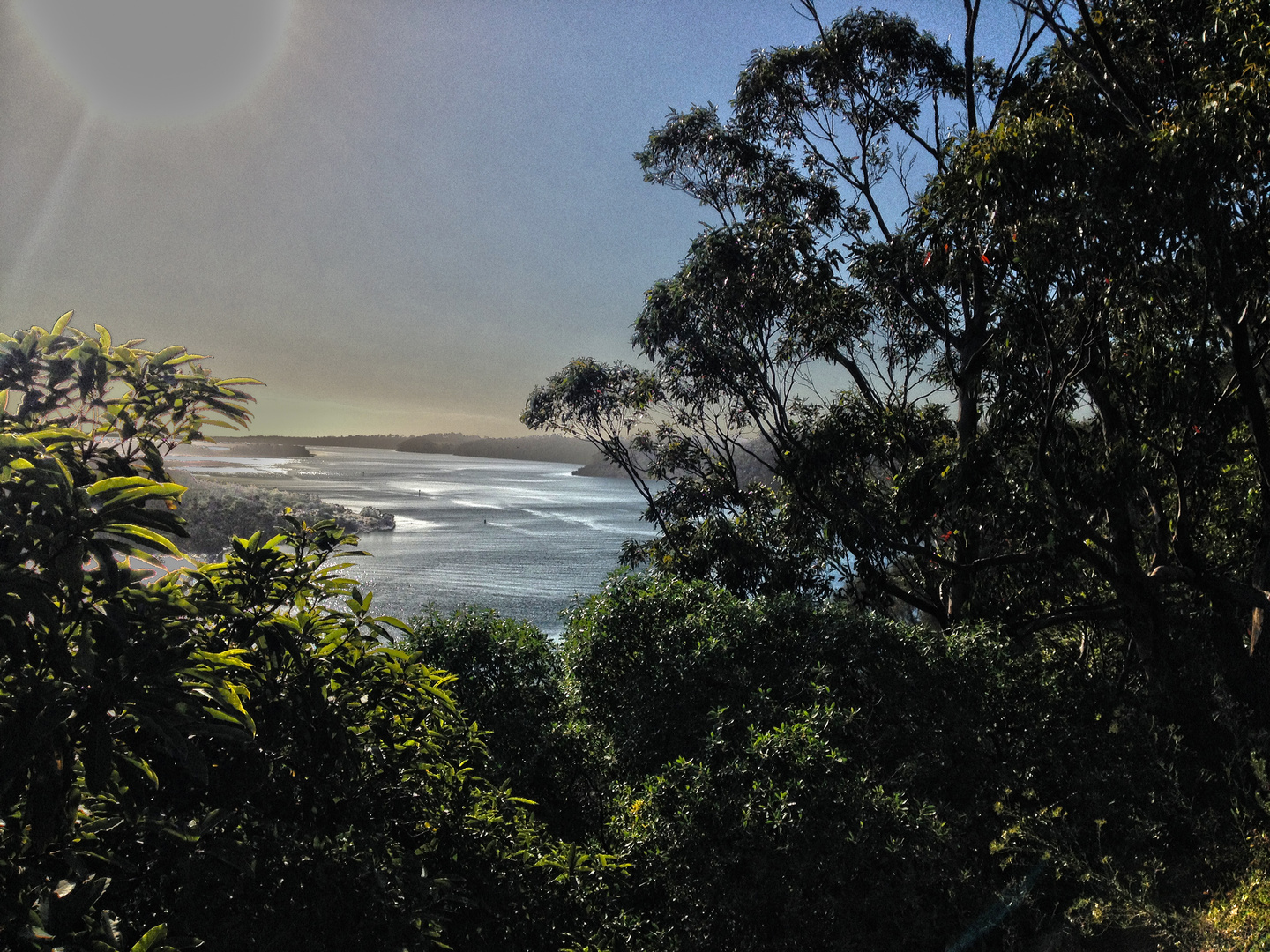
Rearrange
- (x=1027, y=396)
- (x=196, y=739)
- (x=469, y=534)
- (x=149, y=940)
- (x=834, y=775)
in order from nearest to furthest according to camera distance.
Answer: (x=149, y=940), (x=196, y=739), (x=834, y=775), (x=1027, y=396), (x=469, y=534)

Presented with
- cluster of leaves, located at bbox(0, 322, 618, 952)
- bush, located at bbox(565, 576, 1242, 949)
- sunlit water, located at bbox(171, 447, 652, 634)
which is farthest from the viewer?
sunlit water, located at bbox(171, 447, 652, 634)

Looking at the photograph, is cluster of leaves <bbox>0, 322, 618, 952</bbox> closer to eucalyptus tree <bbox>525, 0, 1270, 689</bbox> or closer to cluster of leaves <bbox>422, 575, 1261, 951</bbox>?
cluster of leaves <bbox>422, 575, 1261, 951</bbox>

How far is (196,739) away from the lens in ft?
6.64

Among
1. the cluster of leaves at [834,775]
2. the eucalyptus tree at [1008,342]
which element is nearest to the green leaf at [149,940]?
the cluster of leaves at [834,775]

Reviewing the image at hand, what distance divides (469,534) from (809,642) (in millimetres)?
20378

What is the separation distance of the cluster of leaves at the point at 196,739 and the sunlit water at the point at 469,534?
3.17 metres

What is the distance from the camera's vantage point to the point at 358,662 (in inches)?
90.0

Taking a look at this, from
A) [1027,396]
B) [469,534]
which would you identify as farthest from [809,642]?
[469,534]

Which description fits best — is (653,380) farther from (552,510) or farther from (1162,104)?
(552,510)

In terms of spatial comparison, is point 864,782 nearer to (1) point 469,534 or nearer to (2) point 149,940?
(2) point 149,940

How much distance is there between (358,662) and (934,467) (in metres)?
5.67

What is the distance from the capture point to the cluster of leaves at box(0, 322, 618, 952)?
1465mm

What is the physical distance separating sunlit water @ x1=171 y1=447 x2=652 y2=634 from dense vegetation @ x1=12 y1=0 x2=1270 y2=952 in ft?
7.23

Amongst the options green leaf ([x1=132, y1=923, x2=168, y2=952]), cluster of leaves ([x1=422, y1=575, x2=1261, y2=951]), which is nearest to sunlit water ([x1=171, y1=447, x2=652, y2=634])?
cluster of leaves ([x1=422, y1=575, x2=1261, y2=951])
